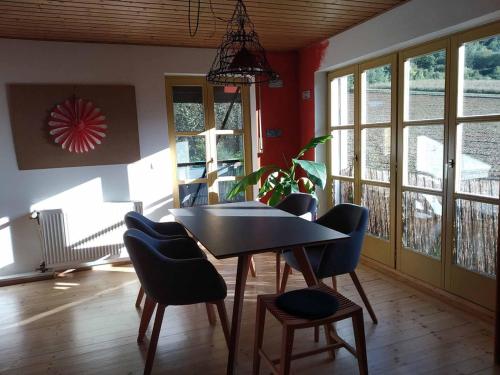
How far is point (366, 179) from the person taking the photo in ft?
13.2

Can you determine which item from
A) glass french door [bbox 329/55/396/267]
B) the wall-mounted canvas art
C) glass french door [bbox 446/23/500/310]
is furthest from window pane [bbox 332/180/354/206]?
the wall-mounted canvas art

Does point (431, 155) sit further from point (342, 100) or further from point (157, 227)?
point (157, 227)

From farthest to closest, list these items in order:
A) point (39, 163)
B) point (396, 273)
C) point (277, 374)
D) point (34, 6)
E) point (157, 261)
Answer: point (39, 163)
point (396, 273)
point (34, 6)
point (157, 261)
point (277, 374)

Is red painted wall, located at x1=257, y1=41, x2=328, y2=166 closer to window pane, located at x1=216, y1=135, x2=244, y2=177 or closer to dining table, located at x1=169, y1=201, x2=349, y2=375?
window pane, located at x1=216, y1=135, x2=244, y2=177

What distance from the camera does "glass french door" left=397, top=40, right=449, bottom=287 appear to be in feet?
10.2

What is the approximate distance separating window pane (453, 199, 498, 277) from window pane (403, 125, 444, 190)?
305mm

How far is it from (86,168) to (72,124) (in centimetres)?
46

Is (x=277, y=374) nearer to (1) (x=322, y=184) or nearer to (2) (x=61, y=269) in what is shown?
(1) (x=322, y=184)

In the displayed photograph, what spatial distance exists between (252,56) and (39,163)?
272 cm

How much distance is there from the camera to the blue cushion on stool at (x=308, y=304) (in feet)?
5.90

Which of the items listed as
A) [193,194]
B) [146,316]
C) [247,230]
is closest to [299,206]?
[247,230]

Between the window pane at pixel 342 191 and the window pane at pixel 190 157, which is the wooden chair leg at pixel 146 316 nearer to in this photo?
the window pane at pixel 190 157

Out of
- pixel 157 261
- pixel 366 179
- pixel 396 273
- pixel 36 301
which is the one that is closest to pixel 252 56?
pixel 157 261

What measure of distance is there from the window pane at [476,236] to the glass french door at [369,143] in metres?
0.72
